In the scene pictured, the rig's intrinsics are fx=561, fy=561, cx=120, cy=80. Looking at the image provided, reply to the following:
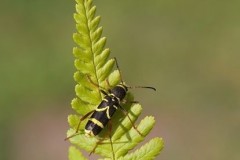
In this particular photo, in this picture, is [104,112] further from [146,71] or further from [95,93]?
[146,71]

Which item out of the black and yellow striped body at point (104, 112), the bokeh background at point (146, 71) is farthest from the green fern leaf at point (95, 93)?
the bokeh background at point (146, 71)

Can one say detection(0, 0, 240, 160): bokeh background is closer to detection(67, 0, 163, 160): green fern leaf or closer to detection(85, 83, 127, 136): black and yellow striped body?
detection(85, 83, 127, 136): black and yellow striped body

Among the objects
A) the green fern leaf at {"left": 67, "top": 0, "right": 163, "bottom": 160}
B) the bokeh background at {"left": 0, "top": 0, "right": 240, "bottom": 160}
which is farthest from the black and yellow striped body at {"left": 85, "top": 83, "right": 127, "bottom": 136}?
the bokeh background at {"left": 0, "top": 0, "right": 240, "bottom": 160}

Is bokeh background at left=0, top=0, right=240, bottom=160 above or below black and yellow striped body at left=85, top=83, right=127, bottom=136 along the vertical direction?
below

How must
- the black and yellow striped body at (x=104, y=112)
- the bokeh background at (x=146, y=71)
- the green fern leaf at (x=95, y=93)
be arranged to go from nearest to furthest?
the green fern leaf at (x=95, y=93) → the black and yellow striped body at (x=104, y=112) → the bokeh background at (x=146, y=71)

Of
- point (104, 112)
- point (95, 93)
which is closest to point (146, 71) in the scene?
point (104, 112)

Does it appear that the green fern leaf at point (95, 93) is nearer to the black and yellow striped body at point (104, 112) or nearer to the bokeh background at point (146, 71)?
the black and yellow striped body at point (104, 112)
